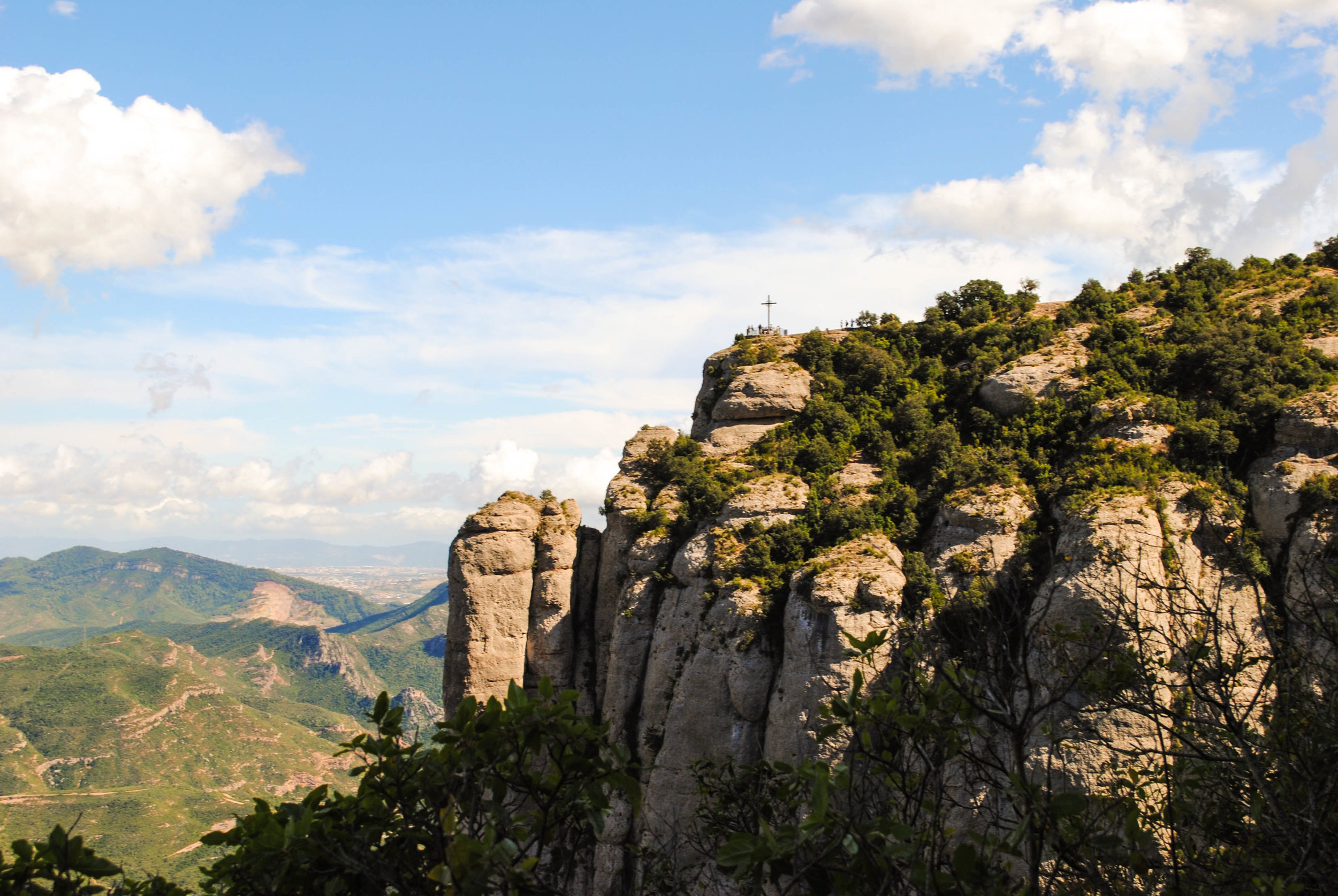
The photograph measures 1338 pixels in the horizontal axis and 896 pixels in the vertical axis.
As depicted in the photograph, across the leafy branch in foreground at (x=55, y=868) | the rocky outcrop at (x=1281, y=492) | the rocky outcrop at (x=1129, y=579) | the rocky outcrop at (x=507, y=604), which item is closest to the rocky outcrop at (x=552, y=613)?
the rocky outcrop at (x=507, y=604)

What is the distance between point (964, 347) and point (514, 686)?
133 feet

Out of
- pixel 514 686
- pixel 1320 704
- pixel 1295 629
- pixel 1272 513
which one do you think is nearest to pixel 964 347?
pixel 1272 513

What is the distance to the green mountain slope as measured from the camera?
119 meters

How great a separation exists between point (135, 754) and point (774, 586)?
164667 millimetres

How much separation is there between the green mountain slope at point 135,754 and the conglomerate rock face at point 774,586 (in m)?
95.1

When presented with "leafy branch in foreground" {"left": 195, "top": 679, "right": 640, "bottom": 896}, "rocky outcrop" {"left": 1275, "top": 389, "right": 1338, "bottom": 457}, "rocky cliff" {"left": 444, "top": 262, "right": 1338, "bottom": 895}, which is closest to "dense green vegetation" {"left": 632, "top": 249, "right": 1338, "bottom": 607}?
"rocky cliff" {"left": 444, "top": 262, "right": 1338, "bottom": 895}

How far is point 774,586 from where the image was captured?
31719mm

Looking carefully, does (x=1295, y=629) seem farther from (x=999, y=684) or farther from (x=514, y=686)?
(x=514, y=686)

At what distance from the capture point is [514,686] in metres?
6.20

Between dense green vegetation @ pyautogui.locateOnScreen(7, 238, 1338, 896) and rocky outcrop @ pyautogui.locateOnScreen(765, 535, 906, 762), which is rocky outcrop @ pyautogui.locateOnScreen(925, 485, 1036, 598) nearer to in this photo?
dense green vegetation @ pyautogui.locateOnScreen(7, 238, 1338, 896)

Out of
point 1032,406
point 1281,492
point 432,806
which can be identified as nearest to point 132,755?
point 1032,406

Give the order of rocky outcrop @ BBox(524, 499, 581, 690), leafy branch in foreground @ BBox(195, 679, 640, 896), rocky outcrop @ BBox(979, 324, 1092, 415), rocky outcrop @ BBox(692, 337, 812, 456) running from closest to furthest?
leafy branch in foreground @ BBox(195, 679, 640, 896), rocky outcrop @ BBox(979, 324, 1092, 415), rocky outcrop @ BBox(524, 499, 581, 690), rocky outcrop @ BBox(692, 337, 812, 456)

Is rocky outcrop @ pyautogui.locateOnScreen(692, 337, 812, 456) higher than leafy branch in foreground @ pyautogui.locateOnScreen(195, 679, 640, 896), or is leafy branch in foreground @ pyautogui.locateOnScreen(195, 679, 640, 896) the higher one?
rocky outcrop @ pyautogui.locateOnScreen(692, 337, 812, 456)

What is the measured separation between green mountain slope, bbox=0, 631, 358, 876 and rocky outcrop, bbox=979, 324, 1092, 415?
114m
